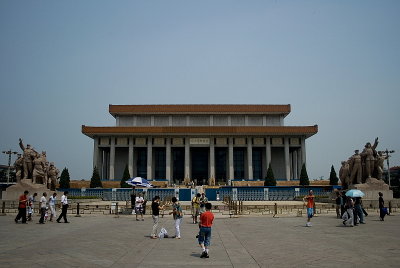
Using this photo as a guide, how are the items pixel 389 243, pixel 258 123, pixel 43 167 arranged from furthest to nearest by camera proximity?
1. pixel 258 123
2. pixel 43 167
3. pixel 389 243

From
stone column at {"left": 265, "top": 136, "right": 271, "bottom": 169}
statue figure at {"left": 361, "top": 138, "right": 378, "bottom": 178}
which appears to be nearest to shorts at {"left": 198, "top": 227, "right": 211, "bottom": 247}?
statue figure at {"left": 361, "top": 138, "right": 378, "bottom": 178}

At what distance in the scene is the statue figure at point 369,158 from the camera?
24109 mm

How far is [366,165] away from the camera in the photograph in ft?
79.5

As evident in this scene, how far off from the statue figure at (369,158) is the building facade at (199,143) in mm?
29503

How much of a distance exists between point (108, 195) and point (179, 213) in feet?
88.8

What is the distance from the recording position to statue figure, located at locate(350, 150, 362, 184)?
79.2ft

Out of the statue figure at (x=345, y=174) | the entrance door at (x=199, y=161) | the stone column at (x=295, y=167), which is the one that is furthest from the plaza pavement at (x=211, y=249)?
the stone column at (x=295, y=167)

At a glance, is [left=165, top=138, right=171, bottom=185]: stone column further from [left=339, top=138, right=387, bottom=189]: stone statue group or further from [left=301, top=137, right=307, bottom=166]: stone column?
[left=339, top=138, right=387, bottom=189]: stone statue group

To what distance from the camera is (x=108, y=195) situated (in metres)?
36.0

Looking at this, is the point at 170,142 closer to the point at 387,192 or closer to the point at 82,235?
the point at 387,192

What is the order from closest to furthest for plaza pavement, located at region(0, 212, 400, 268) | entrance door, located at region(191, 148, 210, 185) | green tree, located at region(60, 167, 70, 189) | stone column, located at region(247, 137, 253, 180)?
plaza pavement, located at region(0, 212, 400, 268), green tree, located at region(60, 167, 70, 189), stone column, located at region(247, 137, 253, 180), entrance door, located at region(191, 148, 210, 185)

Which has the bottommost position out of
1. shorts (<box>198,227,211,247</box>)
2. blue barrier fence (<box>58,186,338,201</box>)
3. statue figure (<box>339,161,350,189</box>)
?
blue barrier fence (<box>58,186,338,201</box>)

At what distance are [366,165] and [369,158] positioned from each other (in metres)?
0.55

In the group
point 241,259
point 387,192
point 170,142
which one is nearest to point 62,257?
point 241,259
